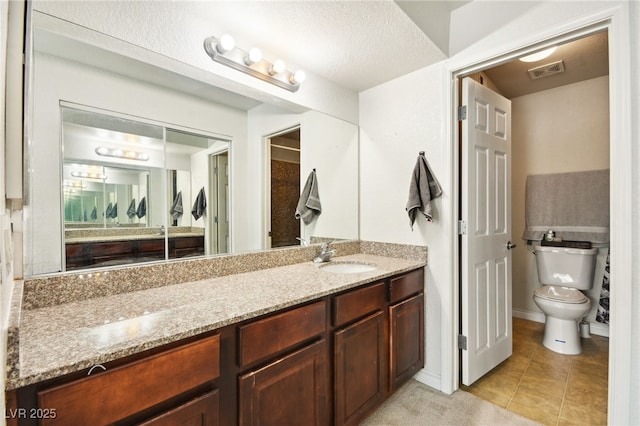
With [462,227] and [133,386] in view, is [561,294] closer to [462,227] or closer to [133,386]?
[462,227]

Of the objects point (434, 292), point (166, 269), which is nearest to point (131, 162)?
point (166, 269)

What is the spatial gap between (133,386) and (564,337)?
10.1 feet

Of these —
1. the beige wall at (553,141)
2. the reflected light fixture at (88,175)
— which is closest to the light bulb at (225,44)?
the reflected light fixture at (88,175)

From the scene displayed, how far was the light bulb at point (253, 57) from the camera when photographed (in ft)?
5.16

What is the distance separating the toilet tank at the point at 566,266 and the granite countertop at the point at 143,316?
2.22 m

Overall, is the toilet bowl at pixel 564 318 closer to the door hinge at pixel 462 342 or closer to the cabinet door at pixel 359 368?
the door hinge at pixel 462 342

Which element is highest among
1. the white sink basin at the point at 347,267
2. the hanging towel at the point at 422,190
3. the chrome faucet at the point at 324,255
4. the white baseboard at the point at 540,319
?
the hanging towel at the point at 422,190

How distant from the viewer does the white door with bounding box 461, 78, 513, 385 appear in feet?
6.39

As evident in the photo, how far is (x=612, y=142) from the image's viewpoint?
53.4 inches

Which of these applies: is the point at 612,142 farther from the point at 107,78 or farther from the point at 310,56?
the point at 107,78

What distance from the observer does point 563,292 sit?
99.7 inches

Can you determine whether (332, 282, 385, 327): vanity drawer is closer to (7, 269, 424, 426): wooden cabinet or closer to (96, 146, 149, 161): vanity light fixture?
(7, 269, 424, 426): wooden cabinet

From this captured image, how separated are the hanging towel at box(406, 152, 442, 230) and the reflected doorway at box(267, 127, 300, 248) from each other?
2.65 ft

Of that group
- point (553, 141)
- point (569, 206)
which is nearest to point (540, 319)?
point (569, 206)
